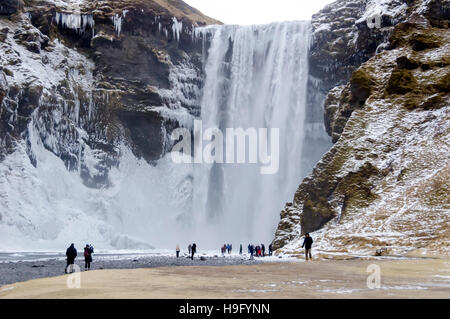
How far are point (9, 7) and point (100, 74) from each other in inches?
641

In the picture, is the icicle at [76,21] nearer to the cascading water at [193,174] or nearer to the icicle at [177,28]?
the cascading water at [193,174]

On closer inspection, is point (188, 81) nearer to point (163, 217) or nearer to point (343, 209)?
point (163, 217)

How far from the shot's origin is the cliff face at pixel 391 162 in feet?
91.1

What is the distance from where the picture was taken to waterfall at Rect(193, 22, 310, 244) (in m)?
68.3

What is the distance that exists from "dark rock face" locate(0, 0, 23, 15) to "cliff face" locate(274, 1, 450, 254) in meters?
52.9

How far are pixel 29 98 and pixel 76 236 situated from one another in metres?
20.0

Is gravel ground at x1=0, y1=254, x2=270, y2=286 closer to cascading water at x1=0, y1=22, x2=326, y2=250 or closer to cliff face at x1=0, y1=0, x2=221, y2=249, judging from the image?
cliff face at x1=0, y1=0, x2=221, y2=249

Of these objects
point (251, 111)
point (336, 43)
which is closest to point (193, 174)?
point (251, 111)

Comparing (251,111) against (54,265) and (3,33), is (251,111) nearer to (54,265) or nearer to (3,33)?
(3,33)

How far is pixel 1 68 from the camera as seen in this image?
6238 centimetres

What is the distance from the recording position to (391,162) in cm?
3394

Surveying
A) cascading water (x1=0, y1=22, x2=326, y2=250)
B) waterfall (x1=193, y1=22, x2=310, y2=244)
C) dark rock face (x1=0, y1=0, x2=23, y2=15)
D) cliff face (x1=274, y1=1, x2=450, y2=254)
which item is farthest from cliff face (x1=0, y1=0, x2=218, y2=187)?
cliff face (x1=274, y1=1, x2=450, y2=254)

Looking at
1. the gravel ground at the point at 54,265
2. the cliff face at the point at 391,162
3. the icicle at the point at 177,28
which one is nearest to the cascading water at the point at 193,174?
the icicle at the point at 177,28
